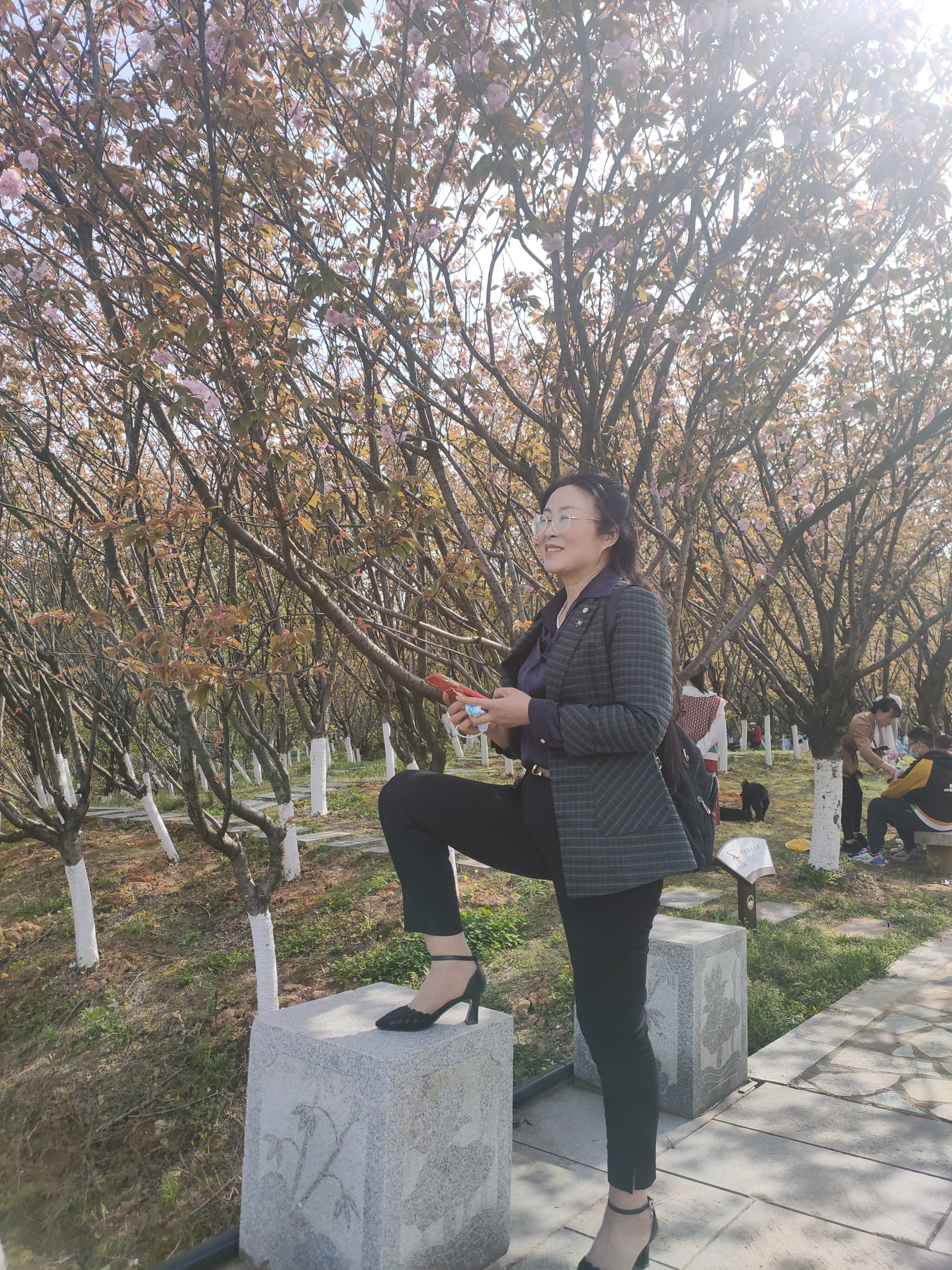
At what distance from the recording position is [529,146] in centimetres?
424

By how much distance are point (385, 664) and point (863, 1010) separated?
10.2ft

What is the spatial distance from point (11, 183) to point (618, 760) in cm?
403

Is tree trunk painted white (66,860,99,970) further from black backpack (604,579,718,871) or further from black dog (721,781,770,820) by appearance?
black dog (721,781,770,820)

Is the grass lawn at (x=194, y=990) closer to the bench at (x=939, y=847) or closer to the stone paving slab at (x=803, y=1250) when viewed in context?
the bench at (x=939, y=847)

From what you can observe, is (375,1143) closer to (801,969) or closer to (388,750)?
(801,969)

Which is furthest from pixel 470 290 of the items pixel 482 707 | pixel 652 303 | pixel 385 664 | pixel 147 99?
pixel 482 707

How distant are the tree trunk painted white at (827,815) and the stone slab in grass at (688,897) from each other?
127 centimetres

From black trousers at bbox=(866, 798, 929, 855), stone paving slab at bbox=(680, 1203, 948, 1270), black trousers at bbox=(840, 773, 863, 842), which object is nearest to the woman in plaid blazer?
stone paving slab at bbox=(680, 1203, 948, 1270)

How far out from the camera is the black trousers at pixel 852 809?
9461mm

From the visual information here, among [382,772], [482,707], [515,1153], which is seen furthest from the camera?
[382,772]

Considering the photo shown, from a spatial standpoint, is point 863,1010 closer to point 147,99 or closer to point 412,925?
point 412,925

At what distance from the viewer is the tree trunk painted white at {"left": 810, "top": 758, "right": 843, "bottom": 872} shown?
794cm

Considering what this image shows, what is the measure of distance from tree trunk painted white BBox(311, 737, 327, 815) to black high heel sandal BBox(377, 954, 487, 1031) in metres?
8.57

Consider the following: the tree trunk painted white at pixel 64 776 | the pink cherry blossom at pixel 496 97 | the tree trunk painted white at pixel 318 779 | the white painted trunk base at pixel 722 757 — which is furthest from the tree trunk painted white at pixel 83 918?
the white painted trunk base at pixel 722 757
